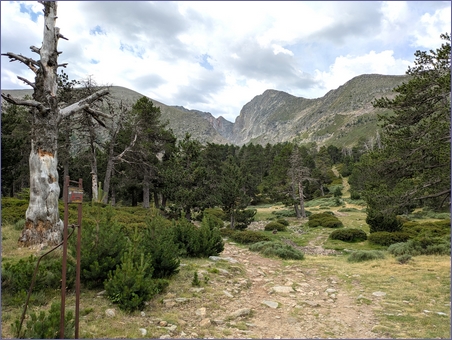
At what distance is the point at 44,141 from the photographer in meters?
8.90

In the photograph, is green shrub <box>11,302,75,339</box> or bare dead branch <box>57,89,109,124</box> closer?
green shrub <box>11,302,75,339</box>

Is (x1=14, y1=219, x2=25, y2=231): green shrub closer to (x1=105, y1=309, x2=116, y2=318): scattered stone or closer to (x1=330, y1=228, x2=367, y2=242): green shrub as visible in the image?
(x1=105, y1=309, x2=116, y2=318): scattered stone

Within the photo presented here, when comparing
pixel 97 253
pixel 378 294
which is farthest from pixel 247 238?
pixel 97 253

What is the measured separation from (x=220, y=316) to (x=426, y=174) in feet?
27.3

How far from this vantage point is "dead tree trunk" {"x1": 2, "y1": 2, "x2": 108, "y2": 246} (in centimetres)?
865

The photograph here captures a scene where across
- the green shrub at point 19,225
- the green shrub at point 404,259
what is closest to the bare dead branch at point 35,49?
the green shrub at point 19,225

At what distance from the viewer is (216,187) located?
72.6 ft

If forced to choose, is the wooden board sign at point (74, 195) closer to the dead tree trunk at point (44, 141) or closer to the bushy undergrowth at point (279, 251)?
the dead tree trunk at point (44, 141)

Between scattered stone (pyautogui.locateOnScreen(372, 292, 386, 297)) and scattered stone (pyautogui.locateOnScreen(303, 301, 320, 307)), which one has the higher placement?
scattered stone (pyautogui.locateOnScreen(303, 301, 320, 307))

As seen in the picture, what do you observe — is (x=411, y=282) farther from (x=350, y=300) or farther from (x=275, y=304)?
(x=275, y=304)

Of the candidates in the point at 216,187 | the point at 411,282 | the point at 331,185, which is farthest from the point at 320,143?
the point at 411,282

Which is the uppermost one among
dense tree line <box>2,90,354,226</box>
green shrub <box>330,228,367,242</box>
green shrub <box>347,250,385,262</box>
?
dense tree line <box>2,90,354,226</box>

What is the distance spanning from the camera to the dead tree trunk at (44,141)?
8648mm

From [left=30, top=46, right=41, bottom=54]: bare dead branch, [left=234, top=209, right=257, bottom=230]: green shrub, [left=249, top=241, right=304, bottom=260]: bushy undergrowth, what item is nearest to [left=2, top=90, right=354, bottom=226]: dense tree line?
[left=234, top=209, right=257, bottom=230]: green shrub
